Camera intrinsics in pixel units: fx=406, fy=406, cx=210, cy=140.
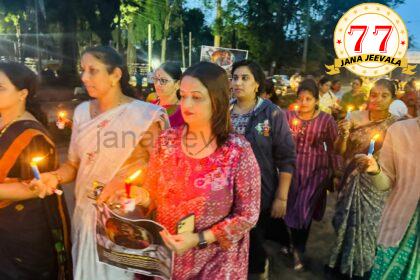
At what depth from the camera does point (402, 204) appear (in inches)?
74.4

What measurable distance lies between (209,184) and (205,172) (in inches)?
2.3

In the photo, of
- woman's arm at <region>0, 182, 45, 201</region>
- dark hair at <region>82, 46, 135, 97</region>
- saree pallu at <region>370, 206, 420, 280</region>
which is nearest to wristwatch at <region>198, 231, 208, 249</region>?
saree pallu at <region>370, 206, 420, 280</region>

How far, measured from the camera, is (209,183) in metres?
1.77

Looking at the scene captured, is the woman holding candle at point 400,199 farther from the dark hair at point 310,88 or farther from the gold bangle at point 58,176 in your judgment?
the dark hair at point 310,88

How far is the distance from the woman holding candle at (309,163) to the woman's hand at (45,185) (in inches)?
97.8

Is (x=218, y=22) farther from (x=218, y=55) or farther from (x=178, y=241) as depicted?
(x=178, y=241)

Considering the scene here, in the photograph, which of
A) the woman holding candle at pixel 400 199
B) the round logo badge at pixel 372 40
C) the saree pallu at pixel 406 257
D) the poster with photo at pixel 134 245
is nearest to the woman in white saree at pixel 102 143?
the poster with photo at pixel 134 245

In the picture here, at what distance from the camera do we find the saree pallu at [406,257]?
1853mm

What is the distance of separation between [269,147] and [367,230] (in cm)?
124

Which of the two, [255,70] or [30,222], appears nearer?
[30,222]

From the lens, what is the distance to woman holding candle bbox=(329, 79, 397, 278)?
11.5 feet

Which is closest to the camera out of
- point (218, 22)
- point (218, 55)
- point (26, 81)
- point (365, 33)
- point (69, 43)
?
point (26, 81)

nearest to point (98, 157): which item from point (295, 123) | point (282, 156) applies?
point (282, 156)

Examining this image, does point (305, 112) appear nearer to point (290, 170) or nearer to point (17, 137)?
point (290, 170)
